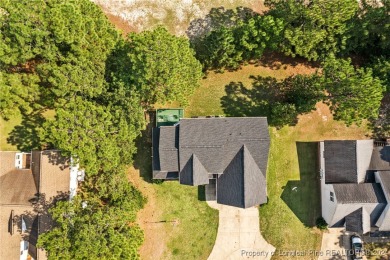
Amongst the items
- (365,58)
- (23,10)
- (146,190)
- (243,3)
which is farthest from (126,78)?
(365,58)

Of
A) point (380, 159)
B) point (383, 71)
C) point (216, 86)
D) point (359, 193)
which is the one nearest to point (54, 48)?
point (216, 86)

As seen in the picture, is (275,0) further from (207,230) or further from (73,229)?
(73,229)

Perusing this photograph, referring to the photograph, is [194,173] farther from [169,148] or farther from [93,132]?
[93,132]

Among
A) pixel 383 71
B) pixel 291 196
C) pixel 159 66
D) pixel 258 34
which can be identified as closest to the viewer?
pixel 159 66

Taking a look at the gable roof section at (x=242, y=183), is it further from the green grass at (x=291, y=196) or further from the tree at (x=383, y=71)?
the tree at (x=383, y=71)

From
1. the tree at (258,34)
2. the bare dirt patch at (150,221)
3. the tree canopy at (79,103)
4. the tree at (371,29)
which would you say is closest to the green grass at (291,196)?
the tree at (258,34)

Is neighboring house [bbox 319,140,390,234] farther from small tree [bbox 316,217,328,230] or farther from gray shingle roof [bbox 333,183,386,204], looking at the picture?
small tree [bbox 316,217,328,230]

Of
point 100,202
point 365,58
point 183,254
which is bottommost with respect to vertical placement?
point 183,254
